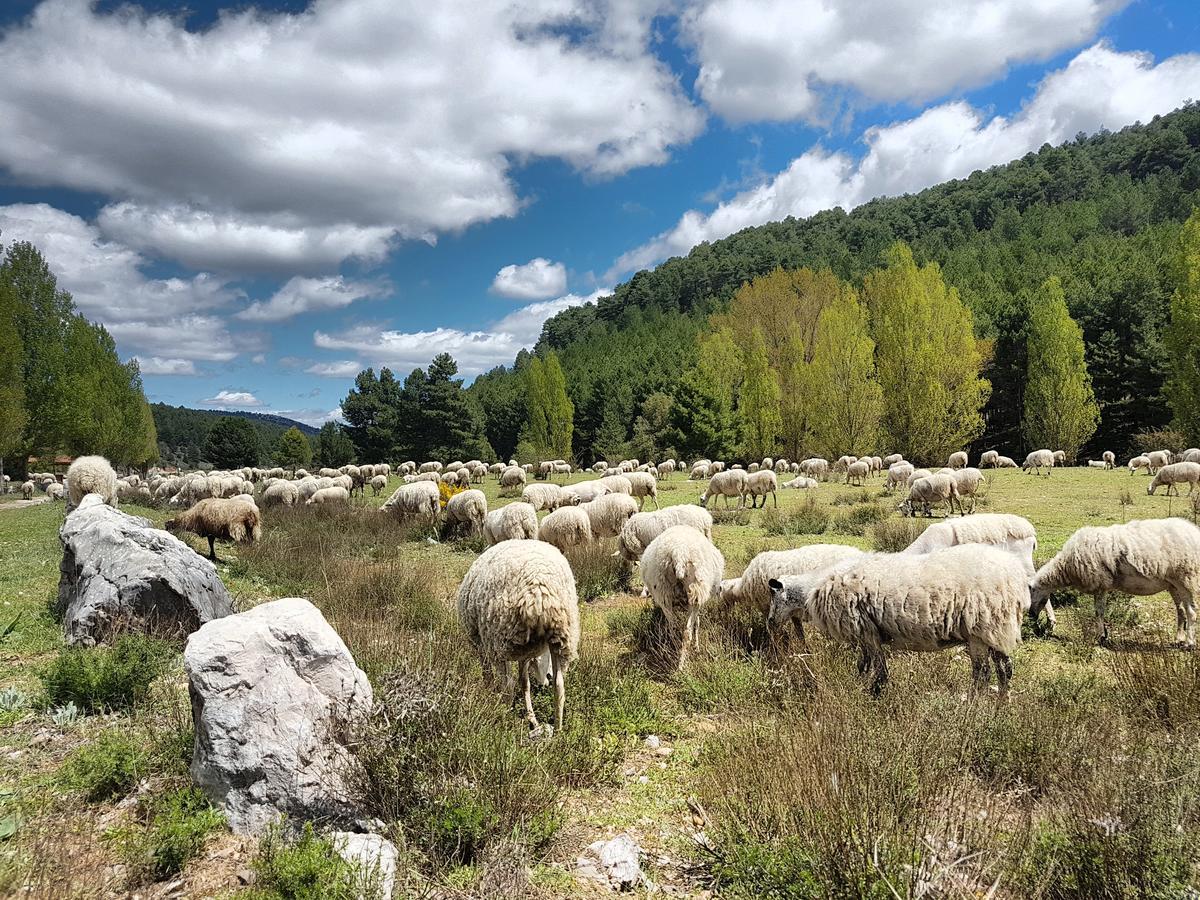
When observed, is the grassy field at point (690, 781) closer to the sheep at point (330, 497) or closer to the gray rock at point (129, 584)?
the gray rock at point (129, 584)

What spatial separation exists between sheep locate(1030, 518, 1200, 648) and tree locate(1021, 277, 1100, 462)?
1590 inches

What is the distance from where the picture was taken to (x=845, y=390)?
129 ft

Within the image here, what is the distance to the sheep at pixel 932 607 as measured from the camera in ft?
18.2

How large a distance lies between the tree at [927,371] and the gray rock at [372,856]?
4055 centimetres

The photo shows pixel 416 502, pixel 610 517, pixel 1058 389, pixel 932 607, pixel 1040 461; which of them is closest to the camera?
pixel 932 607

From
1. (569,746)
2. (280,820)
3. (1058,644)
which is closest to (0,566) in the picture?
(280,820)

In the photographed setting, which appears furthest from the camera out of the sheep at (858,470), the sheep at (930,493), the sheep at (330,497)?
Result: the sheep at (858,470)

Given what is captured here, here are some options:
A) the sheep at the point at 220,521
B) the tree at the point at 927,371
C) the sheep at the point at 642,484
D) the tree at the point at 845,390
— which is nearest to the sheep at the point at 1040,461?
the tree at the point at 927,371

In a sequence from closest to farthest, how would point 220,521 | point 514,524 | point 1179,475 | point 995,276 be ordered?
point 514,524
point 220,521
point 1179,475
point 995,276

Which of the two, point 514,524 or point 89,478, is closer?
point 89,478

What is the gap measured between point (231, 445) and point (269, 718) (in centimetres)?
9035

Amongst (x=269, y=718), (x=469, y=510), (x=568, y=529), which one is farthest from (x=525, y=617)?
(x=469, y=510)

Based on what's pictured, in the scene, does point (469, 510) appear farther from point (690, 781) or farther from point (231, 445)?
point (231, 445)

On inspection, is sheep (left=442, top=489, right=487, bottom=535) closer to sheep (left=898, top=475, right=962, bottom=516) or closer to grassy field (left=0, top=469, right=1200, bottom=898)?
grassy field (left=0, top=469, right=1200, bottom=898)
